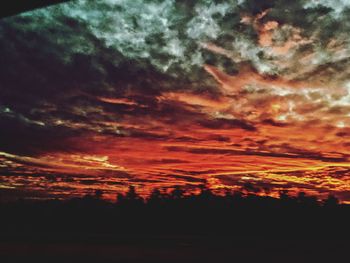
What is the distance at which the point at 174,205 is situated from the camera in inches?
2295

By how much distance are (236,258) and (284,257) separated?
878 millimetres

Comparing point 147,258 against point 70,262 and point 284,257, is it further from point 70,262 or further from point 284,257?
point 284,257

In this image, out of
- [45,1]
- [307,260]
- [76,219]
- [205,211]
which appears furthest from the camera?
[205,211]

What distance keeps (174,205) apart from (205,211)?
4846mm

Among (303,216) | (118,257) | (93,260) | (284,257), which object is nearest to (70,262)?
(93,260)

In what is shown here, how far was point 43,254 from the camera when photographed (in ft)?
21.4

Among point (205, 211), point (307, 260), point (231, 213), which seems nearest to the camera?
point (307, 260)

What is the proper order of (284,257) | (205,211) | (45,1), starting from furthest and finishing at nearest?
(205,211) < (284,257) < (45,1)

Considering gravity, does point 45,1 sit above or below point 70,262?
above

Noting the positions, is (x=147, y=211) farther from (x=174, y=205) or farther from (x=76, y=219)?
(x=76, y=219)

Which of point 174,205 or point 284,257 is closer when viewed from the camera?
point 284,257

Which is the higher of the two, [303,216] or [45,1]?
[45,1]

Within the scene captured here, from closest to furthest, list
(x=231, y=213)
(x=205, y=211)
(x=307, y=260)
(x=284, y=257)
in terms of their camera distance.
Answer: (x=307, y=260) → (x=284, y=257) → (x=231, y=213) → (x=205, y=211)

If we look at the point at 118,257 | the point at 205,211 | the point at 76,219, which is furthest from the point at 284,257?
the point at 205,211
